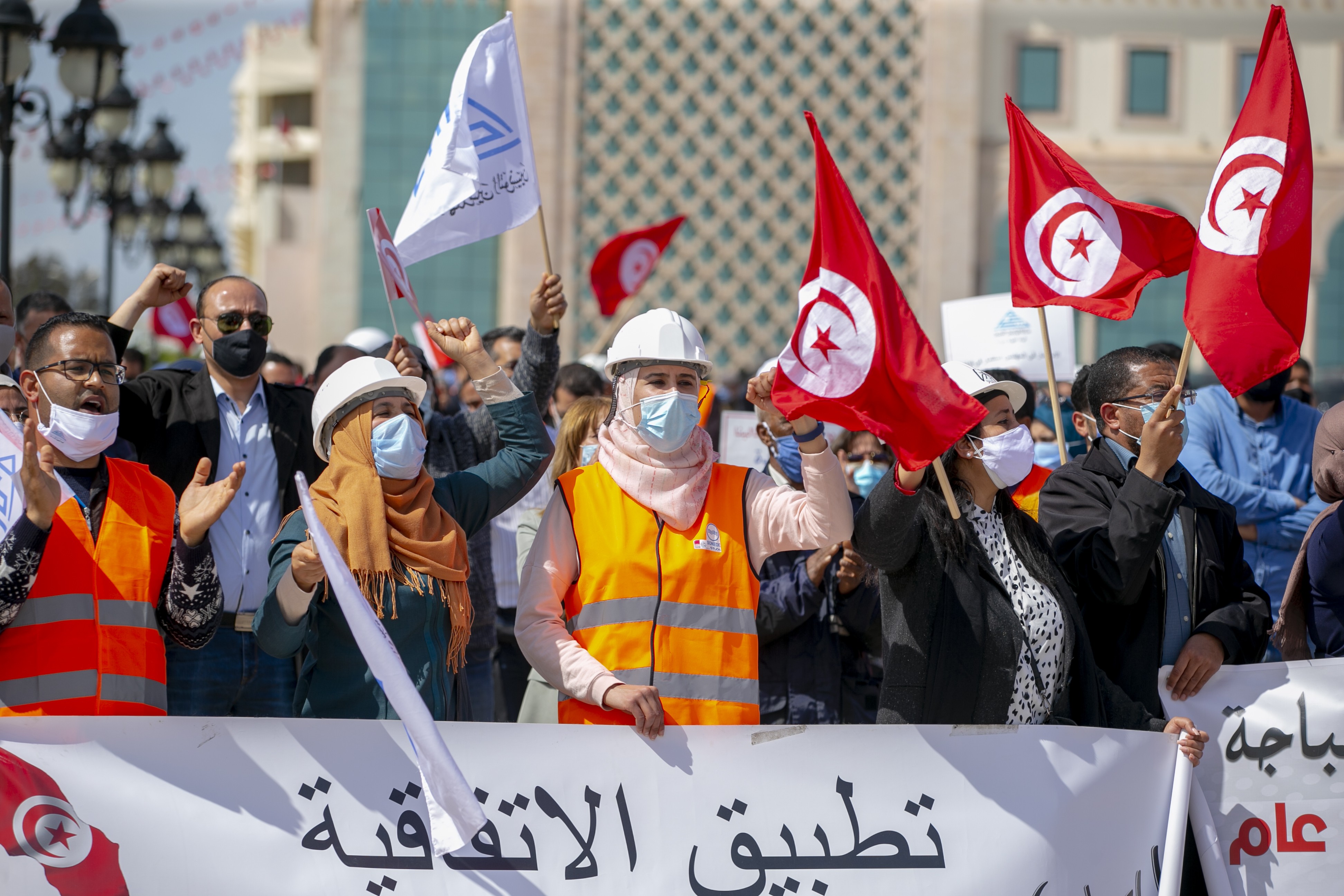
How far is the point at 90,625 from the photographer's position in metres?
3.05

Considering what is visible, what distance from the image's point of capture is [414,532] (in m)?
3.26

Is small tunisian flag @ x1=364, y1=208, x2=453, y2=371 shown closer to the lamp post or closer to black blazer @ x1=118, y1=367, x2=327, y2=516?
black blazer @ x1=118, y1=367, x2=327, y2=516

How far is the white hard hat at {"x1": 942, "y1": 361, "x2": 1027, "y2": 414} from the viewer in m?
3.32

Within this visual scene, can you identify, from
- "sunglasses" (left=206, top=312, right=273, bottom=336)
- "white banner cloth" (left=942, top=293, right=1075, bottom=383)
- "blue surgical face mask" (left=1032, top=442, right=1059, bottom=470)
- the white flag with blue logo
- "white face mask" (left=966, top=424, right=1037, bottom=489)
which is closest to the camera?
"white face mask" (left=966, top=424, right=1037, bottom=489)

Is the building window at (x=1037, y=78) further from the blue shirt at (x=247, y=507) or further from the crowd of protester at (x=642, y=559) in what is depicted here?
the blue shirt at (x=247, y=507)

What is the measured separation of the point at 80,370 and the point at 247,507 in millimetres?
782

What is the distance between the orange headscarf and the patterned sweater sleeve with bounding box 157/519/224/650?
0.90 feet

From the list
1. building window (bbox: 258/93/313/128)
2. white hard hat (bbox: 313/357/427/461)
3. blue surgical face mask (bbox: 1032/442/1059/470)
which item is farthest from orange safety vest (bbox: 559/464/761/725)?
building window (bbox: 258/93/313/128)

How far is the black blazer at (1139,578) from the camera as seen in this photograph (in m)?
3.40

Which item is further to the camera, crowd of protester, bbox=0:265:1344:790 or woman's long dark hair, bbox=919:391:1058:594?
woman's long dark hair, bbox=919:391:1058:594

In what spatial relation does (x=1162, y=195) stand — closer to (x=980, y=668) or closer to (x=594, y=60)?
(x=594, y=60)

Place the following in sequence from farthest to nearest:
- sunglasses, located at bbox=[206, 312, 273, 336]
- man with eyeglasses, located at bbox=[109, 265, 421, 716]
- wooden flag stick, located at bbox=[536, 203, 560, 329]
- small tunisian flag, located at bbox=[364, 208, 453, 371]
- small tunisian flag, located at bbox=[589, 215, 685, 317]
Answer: small tunisian flag, located at bbox=[589, 215, 685, 317] → small tunisian flag, located at bbox=[364, 208, 453, 371] → sunglasses, located at bbox=[206, 312, 273, 336] → wooden flag stick, located at bbox=[536, 203, 560, 329] → man with eyeglasses, located at bbox=[109, 265, 421, 716]

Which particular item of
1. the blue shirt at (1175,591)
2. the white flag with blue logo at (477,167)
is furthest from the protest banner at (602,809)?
the white flag with blue logo at (477,167)

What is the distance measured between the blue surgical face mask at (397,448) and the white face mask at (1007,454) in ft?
4.22
